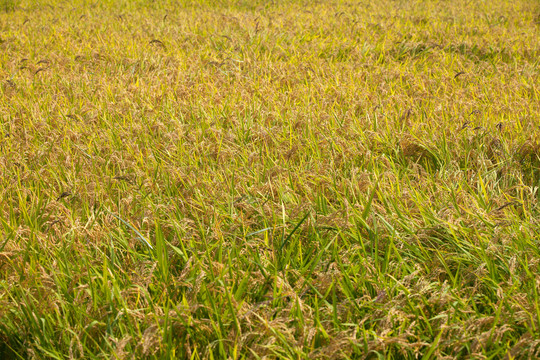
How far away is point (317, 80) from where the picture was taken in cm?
403

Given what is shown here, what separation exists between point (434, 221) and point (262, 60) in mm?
3140

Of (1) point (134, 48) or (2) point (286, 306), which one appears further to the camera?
(1) point (134, 48)

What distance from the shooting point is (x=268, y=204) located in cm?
214

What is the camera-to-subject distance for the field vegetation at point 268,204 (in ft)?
4.81

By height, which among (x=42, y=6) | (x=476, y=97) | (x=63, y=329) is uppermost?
(x=42, y=6)

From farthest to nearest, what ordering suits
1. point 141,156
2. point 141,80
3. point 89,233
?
point 141,80 < point 141,156 < point 89,233

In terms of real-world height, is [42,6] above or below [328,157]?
above

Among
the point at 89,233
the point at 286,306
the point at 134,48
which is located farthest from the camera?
the point at 134,48

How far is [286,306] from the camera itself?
61.2 inches

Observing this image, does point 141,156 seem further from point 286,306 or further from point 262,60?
point 262,60

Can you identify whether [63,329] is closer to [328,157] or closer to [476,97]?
[328,157]

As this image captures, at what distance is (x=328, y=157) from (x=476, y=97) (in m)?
1.69

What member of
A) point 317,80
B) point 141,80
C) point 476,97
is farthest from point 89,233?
point 476,97

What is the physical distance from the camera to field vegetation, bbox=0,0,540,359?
57.7 inches
